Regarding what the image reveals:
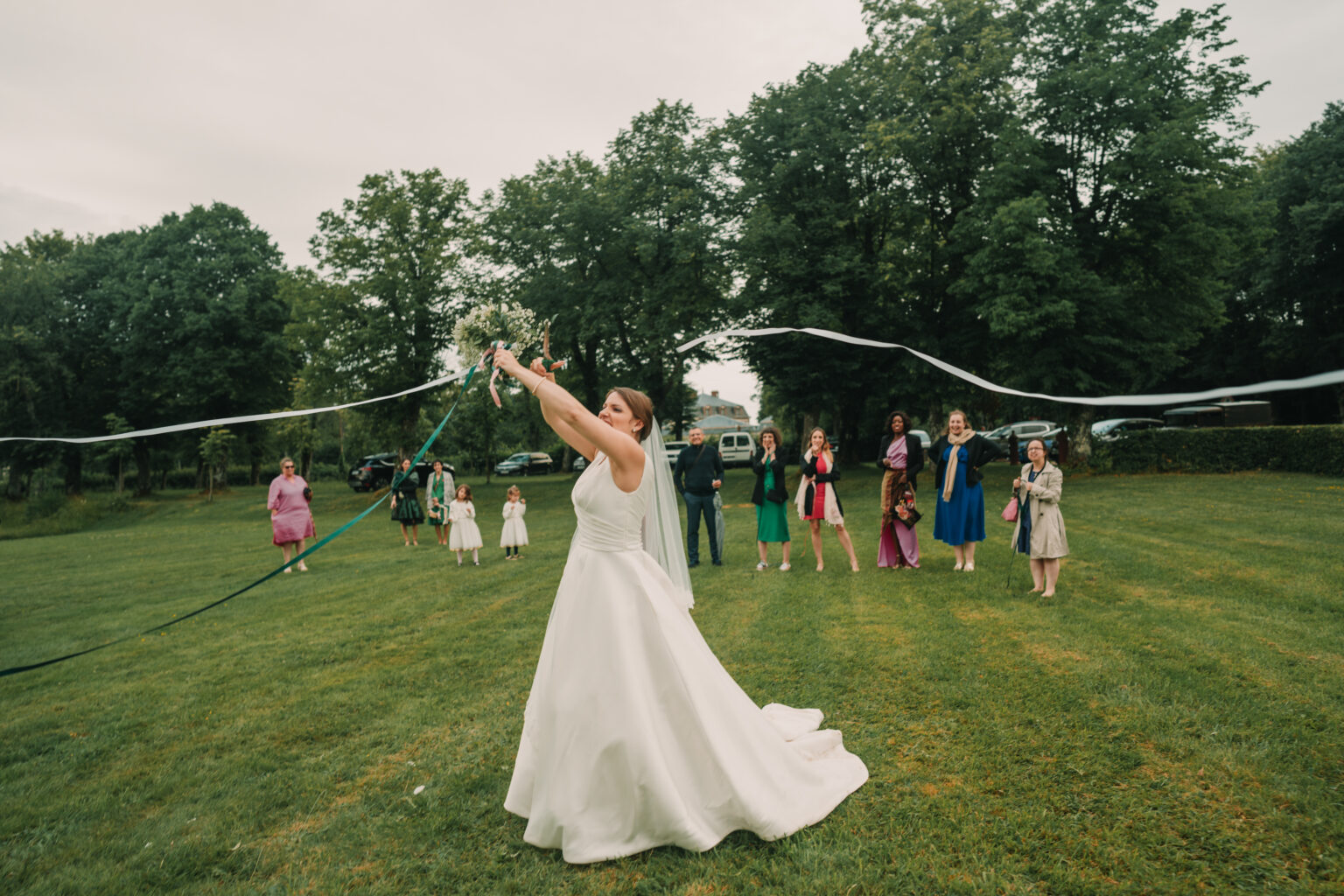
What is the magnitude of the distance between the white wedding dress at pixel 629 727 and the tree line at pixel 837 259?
19271 mm

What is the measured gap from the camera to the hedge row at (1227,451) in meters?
20.4

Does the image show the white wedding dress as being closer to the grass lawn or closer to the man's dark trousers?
the grass lawn

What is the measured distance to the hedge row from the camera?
20.4 metres

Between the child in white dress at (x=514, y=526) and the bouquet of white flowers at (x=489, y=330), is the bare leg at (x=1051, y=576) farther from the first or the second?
the child in white dress at (x=514, y=526)

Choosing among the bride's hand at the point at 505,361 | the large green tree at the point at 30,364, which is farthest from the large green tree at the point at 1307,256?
the large green tree at the point at 30,364

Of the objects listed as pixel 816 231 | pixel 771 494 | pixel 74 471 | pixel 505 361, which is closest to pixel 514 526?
pixel 771 494

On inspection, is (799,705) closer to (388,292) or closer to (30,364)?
(388,292)

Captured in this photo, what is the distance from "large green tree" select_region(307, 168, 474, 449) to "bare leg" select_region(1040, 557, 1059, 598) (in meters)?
25.4

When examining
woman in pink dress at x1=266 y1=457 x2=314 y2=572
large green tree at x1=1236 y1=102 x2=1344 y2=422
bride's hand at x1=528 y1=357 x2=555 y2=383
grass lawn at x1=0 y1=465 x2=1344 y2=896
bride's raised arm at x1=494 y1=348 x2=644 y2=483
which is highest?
large green tree at x1=1236 y1=102 x2=1344 y2=422

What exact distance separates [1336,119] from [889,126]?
76.7 feet

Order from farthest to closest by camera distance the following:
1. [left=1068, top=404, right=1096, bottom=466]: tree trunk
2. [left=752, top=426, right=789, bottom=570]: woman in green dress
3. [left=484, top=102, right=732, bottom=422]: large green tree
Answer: [left=484, top=102, right=732, bottom=422]: large green tree
[left=1068, top=404, right=1096, bottom=466]: tree trunk
[left=752, top=426, right=789, bottom=570]: woman in green dress

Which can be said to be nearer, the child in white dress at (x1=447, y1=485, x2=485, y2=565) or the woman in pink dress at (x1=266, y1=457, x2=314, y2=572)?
the woman in pink dress at (x1=266, y1=457, x2=314, y2=572)

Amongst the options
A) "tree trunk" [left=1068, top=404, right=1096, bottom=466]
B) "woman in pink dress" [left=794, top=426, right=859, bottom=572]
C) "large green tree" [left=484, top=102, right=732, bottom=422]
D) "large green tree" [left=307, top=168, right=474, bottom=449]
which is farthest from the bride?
"large green tree" [left=307, top=168, right=474, bottom=449]

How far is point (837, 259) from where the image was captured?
23.3 m
